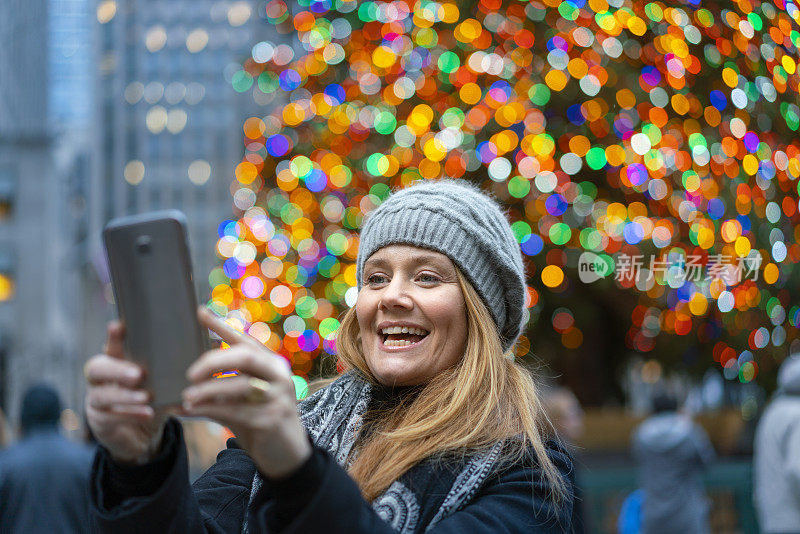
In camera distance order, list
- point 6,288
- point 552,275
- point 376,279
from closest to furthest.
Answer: point 376,279 → point 552,275 → point 6,288

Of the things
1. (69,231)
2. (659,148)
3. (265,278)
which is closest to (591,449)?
(265,278)

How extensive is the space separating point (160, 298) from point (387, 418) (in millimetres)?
833

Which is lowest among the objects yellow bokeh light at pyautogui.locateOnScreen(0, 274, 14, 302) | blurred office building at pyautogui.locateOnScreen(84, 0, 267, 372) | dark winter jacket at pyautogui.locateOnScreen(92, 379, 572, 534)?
yellow bokeh light at pyautogui.locateOnScreen(0, 274, 14, 302)

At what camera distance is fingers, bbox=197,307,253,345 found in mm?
1167

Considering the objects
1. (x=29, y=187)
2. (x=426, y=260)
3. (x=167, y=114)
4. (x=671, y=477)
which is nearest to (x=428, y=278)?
(x=426, y=260)

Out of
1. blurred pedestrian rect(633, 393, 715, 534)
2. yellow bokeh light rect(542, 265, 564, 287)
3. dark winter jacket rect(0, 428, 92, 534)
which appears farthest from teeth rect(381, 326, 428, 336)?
yellow bokeh light rect(542, 265, 564, 287)

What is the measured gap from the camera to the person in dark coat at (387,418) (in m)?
1.17

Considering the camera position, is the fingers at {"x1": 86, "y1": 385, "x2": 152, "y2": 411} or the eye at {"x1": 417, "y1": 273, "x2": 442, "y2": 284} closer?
the fingers at {"x1": 86, "y1": 385, "x2": 152, "y2": 411}

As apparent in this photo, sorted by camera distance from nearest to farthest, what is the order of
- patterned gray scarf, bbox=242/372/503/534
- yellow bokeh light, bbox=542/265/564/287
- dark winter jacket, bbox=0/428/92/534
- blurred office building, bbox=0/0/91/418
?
1. patterned gray scarf, bbox=242/372/503/534
2. dark winter jacket, bbox=0/428/92/534
3. yellow bokeh light, bbox=542/265/564/287
4. blurred office building, bbox=0/0/91/418

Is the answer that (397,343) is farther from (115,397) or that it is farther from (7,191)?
(7,191)

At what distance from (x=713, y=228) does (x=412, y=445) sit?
1880 millimetres

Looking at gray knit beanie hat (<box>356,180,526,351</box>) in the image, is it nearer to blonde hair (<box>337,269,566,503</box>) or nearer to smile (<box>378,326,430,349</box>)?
blonde hair (<box>337,269,566,503</box>)

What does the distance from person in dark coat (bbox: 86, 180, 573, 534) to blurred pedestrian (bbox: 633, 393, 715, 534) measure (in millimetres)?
4805

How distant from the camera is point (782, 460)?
4.45m
